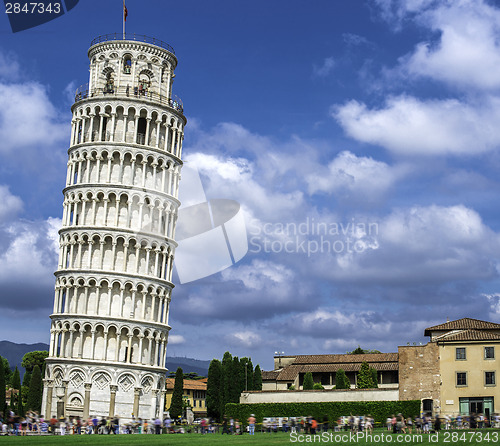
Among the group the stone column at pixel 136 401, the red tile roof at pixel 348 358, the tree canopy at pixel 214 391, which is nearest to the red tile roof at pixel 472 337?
the stone column at pixel 136 401

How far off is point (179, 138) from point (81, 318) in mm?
25058

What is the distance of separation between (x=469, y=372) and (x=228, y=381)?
1538 inches

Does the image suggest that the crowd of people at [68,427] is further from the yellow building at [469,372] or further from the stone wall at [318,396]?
the yellow building at [469,372]

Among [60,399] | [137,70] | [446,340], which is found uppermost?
Result: [137,70]

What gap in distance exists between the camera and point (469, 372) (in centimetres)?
6862

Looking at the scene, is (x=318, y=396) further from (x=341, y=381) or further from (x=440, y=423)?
(x=341, y=381)

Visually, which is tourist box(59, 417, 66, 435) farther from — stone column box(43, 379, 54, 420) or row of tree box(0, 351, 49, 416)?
row of tree box(0, 351, 49, 416)

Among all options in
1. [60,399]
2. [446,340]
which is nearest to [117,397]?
[60,399]

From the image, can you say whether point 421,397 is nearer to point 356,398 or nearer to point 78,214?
point 356,398

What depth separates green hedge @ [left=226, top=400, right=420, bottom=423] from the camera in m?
67.7

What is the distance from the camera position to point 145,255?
84.0 meters

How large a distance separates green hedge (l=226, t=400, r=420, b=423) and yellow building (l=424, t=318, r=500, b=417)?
3.85 meters

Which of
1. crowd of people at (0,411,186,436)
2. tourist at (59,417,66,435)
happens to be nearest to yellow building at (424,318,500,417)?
crowd of people at (0,411,186,436)

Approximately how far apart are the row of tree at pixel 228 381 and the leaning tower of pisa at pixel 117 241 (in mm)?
16529
